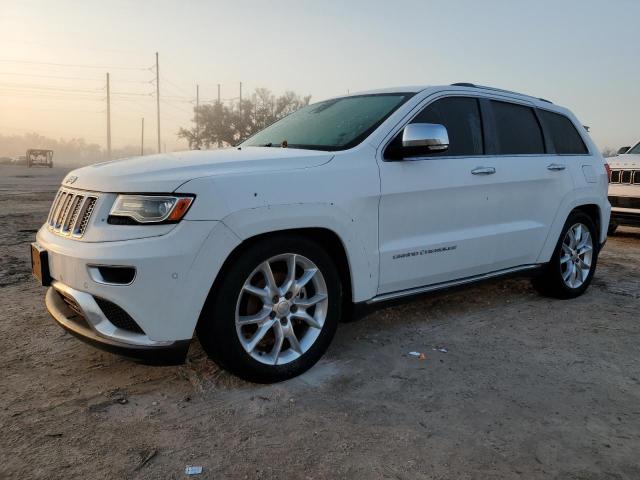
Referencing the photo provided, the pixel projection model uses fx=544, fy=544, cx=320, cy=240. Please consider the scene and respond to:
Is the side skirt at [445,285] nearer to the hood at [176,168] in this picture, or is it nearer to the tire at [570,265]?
the tire at [570,265]

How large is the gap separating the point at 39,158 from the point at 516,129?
180 ft

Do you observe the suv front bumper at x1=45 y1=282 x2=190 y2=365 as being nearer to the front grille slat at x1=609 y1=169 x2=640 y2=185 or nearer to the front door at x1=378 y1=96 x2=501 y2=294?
the front door at x1=378 y1=96 x2=501 y2=294

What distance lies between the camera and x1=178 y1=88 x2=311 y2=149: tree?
62.9 metres

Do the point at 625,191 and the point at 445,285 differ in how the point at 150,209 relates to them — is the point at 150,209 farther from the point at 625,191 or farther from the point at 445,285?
the point at 625,191

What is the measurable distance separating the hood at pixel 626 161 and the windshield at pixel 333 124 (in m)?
6.31

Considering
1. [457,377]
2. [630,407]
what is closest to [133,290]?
[457,377]

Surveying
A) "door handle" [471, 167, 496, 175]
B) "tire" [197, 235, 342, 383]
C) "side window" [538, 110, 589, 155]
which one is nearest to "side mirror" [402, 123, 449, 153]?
"door handle" [471, 167, 496, 175]

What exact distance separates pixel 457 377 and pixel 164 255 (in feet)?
6.18

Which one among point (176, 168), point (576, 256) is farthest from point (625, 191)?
point (176, 168)

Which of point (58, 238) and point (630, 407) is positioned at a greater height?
point (58, 238)

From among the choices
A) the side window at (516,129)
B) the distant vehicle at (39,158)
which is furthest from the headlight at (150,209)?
the distant vehicle at (39,158)

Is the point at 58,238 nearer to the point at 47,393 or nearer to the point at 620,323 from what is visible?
the point at 47,393

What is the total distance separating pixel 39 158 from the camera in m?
51.1

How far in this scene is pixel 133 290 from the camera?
2.63 meters
